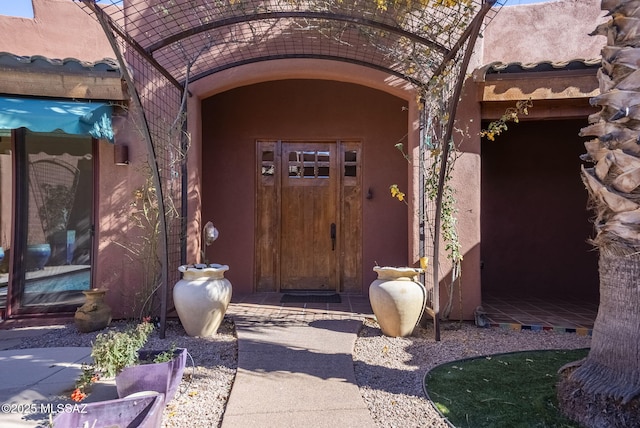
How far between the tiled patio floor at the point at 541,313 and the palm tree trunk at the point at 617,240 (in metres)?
2.59

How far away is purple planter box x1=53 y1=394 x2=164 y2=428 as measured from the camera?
2516 millimetres

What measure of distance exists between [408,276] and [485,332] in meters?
1.35

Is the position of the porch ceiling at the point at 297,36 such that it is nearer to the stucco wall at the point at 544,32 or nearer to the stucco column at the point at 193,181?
the stucco column at the point at 193,181

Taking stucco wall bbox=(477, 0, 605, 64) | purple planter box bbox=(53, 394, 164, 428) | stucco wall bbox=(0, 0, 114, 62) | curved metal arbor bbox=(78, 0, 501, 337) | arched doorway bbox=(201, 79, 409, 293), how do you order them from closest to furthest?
purple planter box bbox=(53, 394, 164, 428), curved metal arbor bbox=(78, 0, 501, 337), stucco wall bbox=(0, 0, 114, 62), stucco wall bbox=(477, 0, 605, 64), arched doorway bbox=(201, 79, 409, 293)

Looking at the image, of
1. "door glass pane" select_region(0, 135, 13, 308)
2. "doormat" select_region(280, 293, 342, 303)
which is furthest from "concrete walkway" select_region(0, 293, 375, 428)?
"doormat" select_region(280, 293, 342, 303)

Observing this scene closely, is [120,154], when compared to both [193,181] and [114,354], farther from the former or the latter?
[114,354]

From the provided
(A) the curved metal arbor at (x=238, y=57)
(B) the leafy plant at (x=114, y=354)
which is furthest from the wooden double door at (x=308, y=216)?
(B) the leafy plant at (x=114, y=354)

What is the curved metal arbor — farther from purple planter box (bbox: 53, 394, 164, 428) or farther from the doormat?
purple planter box (bbox: 53, 394, 164, 428)

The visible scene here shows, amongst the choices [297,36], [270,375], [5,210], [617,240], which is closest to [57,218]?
[5,210]

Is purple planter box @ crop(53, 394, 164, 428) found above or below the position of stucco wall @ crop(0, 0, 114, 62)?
below

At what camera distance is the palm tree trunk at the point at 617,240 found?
2881 millimetres

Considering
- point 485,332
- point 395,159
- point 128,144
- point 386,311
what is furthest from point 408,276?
point 128,144

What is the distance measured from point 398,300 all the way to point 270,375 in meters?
1.74

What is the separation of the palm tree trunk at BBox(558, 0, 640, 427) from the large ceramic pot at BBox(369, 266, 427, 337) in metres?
1.95
